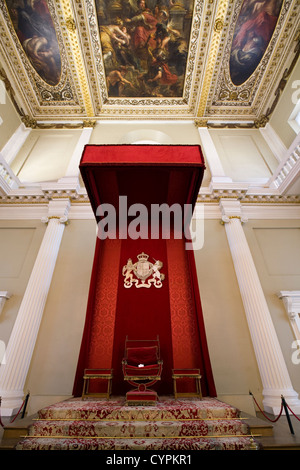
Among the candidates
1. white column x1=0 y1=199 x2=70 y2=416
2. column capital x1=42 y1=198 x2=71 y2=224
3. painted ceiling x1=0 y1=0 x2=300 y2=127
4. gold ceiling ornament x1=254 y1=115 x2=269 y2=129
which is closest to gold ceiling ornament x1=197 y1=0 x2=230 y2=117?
painted ceiling x1=0 y1=0 x2=300 y2=127

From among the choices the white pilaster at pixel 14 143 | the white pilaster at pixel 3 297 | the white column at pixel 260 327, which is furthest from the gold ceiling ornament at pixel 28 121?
the white column at pixel 260 327

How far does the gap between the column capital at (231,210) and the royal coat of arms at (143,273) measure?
220cm

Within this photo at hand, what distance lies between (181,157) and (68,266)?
338 cm

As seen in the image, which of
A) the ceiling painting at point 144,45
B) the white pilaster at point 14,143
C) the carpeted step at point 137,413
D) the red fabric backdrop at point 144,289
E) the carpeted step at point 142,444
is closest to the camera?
the carpeted step at point 142,444

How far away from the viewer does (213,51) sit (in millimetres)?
6957

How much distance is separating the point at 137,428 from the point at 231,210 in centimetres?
489

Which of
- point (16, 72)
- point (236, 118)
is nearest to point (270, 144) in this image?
point (236, 118)

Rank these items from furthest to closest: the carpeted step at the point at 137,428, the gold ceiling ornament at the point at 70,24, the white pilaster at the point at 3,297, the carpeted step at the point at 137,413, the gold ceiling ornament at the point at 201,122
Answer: the gold ceiling ornament at the point at 201,122 < the gold ceiling ornament at the point at 70,24 < the white pilaster at the point at 3,297 < the carpeted step at the point at 137,413 < the carpeted step at the point at 137,428

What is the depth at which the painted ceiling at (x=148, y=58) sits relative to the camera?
641cm

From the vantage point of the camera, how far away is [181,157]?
3.63 metres

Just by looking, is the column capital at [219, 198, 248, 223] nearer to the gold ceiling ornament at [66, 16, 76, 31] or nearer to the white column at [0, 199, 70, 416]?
the white column at [0, 199, 70, 416]

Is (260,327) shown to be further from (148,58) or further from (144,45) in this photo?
(144,45)

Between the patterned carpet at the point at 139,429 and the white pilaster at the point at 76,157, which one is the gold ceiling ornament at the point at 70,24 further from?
the patterned carpet at the point at 139,429

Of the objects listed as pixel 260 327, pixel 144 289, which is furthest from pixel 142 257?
pixel 260 327
